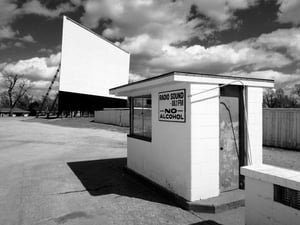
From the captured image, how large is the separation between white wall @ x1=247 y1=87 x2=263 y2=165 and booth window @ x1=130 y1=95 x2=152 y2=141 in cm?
226

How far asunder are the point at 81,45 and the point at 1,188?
3289cm

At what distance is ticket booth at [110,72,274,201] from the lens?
417 cm

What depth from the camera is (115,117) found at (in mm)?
25578

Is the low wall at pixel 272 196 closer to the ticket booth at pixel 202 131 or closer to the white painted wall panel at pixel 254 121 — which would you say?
the ticket booth at pixel 202 131

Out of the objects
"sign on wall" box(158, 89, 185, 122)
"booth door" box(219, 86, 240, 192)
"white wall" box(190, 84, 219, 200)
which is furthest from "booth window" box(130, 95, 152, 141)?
"booth door" box(219, 86, 240, 192)

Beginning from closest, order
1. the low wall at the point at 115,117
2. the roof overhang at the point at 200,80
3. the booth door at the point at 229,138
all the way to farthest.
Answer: the roof overhang at the point at 200,80 < the booth door at the point at 229,138 < the low wall at the point at 115,117

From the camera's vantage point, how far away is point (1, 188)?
17.7ft

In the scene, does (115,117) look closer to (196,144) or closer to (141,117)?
(141,117)

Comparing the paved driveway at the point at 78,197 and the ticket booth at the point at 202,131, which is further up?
the ticket booth at the point at 202,131

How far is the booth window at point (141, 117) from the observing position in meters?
5.80

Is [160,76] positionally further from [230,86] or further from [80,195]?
[80,195]

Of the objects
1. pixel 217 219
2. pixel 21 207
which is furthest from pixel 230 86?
pixel 21 207

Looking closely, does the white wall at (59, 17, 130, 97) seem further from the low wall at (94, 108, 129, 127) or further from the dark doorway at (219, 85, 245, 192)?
the dark doorway at (219, 85, 245, 192)

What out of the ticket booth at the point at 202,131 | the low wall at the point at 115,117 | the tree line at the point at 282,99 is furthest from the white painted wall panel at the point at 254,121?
the tree line at the point at 282,99
